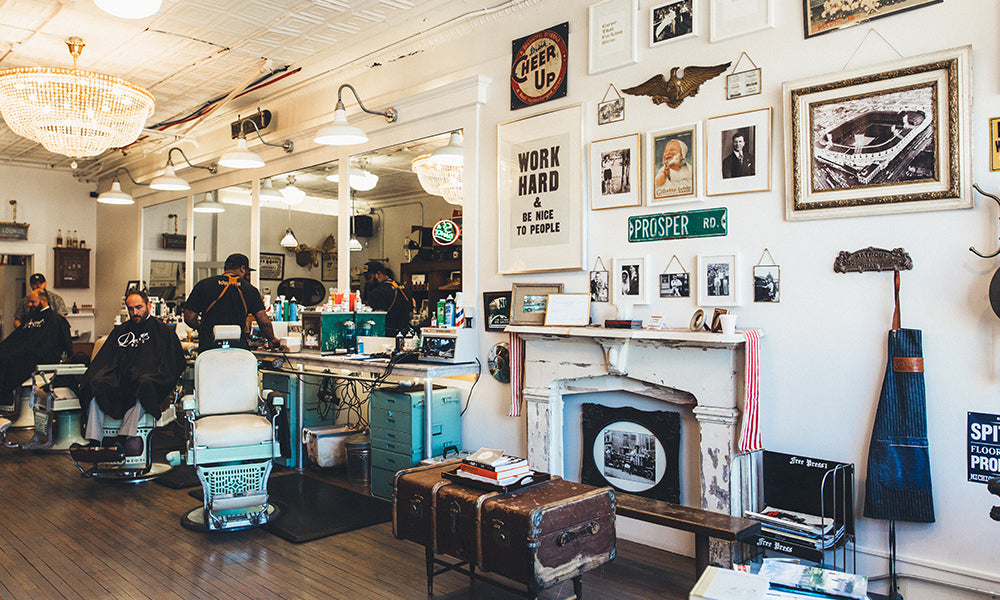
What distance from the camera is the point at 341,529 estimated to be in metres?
4.20

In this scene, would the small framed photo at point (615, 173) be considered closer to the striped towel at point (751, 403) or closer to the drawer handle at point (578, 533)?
the striped towel at point (751, 403)

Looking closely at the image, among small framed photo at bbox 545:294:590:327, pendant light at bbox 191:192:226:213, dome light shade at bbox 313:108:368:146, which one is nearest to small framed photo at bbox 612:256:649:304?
small framed photo at bbox 545:294:590:327

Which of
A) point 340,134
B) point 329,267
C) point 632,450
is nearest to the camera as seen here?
point 632,450

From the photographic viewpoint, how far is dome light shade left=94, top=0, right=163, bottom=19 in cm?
360

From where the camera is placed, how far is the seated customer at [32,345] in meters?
6.71

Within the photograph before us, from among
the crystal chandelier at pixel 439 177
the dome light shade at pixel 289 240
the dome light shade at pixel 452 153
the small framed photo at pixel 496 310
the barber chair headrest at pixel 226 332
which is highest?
the dome light shade at pixel 452 153

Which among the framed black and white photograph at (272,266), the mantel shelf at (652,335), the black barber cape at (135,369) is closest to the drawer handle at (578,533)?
the mantel shelf at (652,335)

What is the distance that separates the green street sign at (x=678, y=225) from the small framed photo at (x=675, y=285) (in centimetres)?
21

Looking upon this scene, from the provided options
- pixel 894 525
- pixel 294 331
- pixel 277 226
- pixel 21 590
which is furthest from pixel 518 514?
pixel 277 226

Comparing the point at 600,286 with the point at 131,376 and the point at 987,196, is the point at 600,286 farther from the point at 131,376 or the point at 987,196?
the point at 131,376

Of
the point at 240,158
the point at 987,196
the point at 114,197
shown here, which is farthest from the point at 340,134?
the point at 114,197

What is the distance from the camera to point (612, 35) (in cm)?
408

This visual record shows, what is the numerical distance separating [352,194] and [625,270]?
3.00 m

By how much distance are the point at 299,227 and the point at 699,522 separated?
4.88 m
